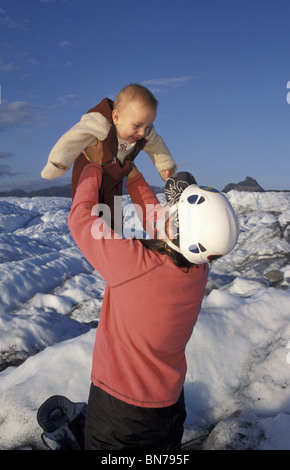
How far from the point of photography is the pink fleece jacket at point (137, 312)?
1304mm

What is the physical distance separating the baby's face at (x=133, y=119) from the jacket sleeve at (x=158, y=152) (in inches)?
13.1

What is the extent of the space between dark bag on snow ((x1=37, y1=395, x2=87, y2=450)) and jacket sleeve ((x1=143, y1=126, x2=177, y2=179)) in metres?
1.62

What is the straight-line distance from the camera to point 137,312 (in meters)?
1.37

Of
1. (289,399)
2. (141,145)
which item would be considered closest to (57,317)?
(289,399)

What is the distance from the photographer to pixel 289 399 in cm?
261

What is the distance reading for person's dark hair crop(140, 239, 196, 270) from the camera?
134 centimetres

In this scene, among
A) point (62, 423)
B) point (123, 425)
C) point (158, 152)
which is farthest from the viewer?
point (158, 152)

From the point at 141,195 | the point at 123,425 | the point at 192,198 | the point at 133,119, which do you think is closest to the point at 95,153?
the point at 133,119

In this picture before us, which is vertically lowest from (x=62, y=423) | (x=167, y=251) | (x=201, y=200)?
(x=62, y=423)

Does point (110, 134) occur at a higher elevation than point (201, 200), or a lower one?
higher

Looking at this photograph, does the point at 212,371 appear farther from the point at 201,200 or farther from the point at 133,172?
the point at 201,200

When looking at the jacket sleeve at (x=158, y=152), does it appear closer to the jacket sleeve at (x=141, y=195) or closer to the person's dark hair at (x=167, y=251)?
the jacket sleeve at (x=141, y=195)

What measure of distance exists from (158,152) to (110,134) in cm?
54

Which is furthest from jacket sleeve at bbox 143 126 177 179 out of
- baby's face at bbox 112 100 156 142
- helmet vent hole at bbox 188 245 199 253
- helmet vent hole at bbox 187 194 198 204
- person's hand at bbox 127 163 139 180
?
helmet vent hole at bbox 188 245 199 253
